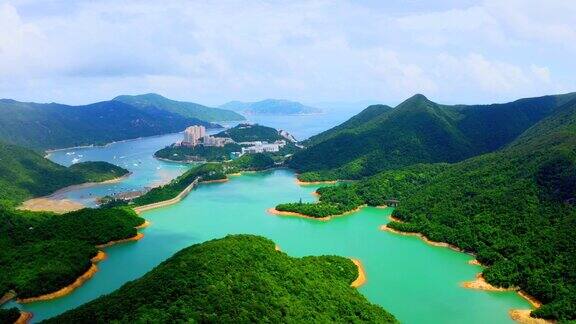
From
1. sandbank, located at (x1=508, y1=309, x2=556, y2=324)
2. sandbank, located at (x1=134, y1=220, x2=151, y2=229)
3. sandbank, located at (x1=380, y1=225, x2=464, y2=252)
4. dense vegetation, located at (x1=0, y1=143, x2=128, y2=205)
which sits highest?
dense vegetation, located at (x1=0, y1=143, x2=128, y2=205)

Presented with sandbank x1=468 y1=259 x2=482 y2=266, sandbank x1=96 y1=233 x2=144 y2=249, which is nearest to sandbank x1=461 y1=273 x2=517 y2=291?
sandbank x1=468 y1=259 x2=482 y2=266

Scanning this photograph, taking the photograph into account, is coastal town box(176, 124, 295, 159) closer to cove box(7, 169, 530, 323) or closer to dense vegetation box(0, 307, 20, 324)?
cove box(7, 169, 530, 323)

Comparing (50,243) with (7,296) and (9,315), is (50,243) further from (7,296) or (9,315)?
(9,315)

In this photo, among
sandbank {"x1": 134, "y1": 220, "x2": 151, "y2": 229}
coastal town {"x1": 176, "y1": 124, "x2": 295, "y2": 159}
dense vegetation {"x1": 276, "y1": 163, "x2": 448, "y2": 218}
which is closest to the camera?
sandbank {"x1": 134, "y1": 220, "x2": 151, "y2": 229}

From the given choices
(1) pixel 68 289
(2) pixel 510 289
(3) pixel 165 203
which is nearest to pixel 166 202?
(3) pixel 165 203

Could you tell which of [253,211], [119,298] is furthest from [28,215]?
[119,298]

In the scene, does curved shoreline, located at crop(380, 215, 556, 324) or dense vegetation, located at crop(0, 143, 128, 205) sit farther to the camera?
dense vegetation, located at crop(0, 143, 128, 205)
